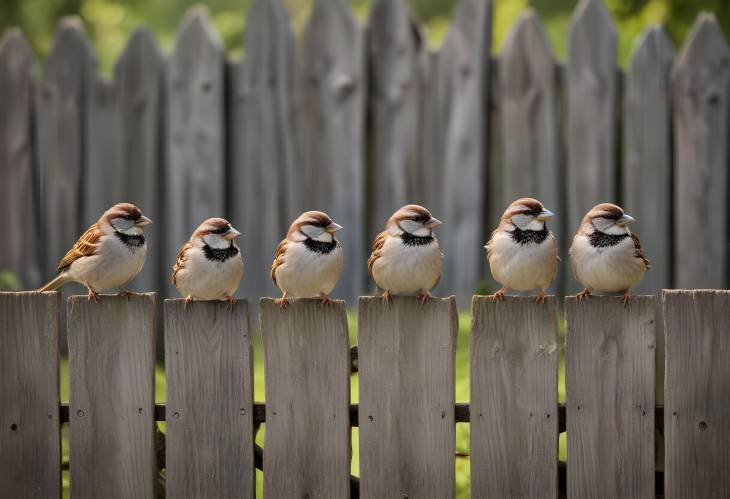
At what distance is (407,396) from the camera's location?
351 centimetres

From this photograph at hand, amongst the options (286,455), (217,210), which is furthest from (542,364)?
(217,210)

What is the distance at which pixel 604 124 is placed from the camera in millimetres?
5953

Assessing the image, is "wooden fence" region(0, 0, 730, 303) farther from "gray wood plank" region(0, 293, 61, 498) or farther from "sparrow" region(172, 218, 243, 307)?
"gray wood plank" region(0, 293, 61, 498)

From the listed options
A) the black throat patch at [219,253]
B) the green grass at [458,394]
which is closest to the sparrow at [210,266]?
the black throat patch at [219,253]

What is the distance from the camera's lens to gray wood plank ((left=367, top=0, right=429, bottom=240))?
19.9ft

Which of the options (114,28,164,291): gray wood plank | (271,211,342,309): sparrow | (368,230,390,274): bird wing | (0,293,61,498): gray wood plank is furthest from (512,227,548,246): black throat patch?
(114,28,164,291): gray wood plank

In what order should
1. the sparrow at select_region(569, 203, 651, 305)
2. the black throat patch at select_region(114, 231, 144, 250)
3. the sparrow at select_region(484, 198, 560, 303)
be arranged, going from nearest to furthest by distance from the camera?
the sparrow at select_region(569, 203, 651, 305) → the sparrow at select_region(484, 198, 560, 303) → the black throat patch at select_region(114, 231, 144, 250)

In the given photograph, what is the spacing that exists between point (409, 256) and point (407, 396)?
59cm

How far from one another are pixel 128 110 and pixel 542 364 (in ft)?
12.2

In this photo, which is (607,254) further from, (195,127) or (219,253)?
(195,127)

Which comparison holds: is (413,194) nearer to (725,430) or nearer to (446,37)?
(446,37)

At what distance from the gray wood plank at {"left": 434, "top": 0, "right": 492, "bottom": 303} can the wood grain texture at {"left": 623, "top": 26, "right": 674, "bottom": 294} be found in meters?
0.88

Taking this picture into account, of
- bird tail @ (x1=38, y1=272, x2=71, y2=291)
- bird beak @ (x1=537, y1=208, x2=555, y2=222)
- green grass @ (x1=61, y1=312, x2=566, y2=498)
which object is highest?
bird beak @ (x1=537, y1=208, x2=555, y2=222)

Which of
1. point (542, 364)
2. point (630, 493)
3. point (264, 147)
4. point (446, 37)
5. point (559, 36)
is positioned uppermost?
point (559, 36)
